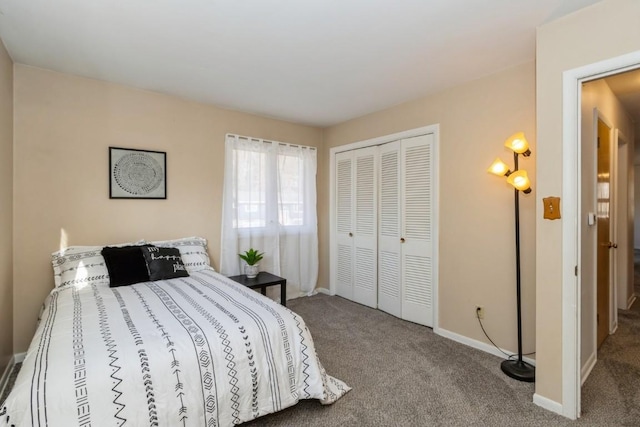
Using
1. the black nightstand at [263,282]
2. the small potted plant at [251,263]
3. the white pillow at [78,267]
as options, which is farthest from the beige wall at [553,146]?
the white pillow at [78,267]

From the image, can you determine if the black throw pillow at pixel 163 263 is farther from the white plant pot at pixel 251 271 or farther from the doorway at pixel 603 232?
the doorway at pixel 603 232

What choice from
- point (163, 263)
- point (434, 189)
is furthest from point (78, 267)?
point (434, 189)

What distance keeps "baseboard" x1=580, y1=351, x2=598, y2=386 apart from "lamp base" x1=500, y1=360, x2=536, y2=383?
0.95 ft

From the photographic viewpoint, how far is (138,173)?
3.13 m

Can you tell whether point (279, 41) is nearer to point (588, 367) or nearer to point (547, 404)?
point (547, 404)

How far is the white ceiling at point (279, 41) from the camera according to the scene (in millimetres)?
1853

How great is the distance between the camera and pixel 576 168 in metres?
1.87

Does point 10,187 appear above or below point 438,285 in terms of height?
above

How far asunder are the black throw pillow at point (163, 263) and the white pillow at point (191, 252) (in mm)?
128

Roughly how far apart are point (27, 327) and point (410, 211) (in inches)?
146

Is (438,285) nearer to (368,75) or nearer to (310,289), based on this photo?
(310,289)

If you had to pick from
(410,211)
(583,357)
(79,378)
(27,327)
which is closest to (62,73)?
(27,327)

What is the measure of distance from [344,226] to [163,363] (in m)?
3.08

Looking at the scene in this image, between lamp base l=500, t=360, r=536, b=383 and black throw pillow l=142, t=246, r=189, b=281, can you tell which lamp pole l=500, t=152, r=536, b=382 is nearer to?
lamp base l=500, t=360, r=536, b=383
